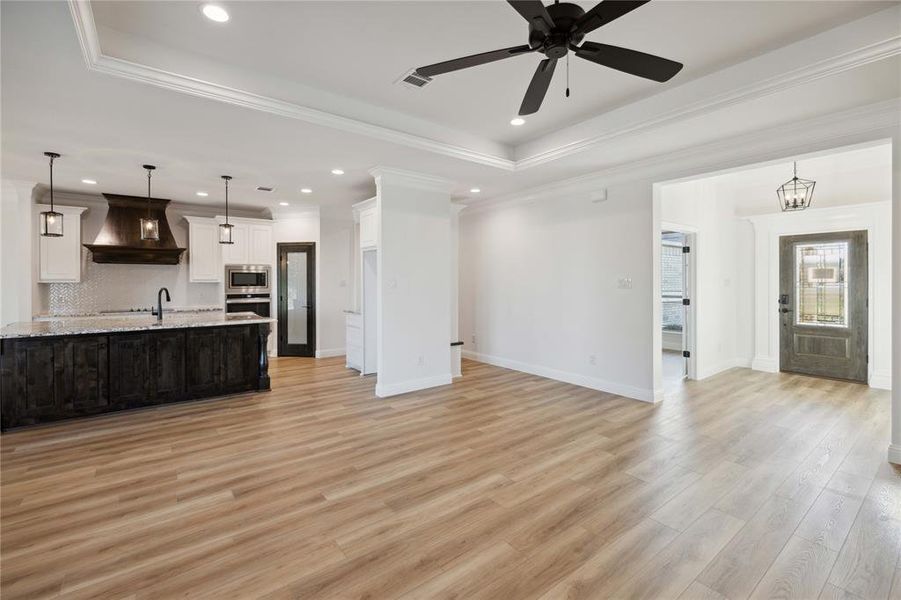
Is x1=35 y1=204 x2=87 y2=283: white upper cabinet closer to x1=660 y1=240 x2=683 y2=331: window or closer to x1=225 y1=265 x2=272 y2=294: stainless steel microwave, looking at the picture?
x1=225 y1=265 x2=272 y2=294: stainless steel microwave

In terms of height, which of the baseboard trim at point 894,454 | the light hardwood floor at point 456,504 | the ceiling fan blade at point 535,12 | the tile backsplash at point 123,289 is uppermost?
the ceiling fan blade at point 535,12

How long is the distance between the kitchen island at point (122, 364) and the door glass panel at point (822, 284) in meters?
7.76

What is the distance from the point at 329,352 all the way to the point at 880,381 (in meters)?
8.47

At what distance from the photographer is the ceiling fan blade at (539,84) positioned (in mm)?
2295

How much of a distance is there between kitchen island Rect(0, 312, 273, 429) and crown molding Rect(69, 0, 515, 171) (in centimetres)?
279

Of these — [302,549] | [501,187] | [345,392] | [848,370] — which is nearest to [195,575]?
[302,549]

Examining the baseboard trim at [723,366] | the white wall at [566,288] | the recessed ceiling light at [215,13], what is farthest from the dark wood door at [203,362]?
the baseboard trim at [723,366]

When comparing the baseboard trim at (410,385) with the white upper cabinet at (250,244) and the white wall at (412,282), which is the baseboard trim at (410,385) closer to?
the white wall at (412,282)

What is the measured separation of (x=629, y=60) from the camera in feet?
7.23

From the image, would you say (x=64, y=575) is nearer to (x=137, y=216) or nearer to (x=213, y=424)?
(x=213, y=424)

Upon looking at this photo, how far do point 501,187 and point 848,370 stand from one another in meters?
5.50

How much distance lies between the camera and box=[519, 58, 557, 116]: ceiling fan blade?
2.29 meters

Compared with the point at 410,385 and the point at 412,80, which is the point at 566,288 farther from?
the point at 412,80

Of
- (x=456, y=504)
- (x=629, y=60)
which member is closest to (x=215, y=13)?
(x=629, y=60)
